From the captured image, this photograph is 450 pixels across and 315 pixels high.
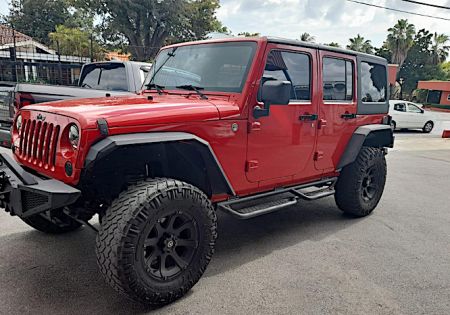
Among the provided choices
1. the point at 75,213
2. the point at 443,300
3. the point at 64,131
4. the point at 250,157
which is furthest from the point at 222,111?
the point at 443,300

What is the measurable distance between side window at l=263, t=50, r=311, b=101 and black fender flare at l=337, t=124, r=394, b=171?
3.17ft

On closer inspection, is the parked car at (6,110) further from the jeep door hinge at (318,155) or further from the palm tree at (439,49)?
the palm tree at (439,49)

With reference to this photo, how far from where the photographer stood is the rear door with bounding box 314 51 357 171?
394 centimetres

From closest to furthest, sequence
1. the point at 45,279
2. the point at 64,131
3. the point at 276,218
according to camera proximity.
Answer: the point at 64,131 → the point at 45,279 → the point at 276,218

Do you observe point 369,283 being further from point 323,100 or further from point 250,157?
point 323,100

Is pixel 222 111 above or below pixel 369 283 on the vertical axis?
above

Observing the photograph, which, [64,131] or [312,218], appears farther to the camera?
[312,218]

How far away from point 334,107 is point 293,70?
0.74 meters

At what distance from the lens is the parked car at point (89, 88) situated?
482cm

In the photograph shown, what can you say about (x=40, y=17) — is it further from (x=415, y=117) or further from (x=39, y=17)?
(x=415, y=117)

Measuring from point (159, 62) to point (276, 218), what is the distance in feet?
7.46

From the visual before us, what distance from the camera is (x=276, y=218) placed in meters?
4.56

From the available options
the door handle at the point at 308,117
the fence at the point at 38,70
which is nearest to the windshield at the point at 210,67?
the door handle at the point at 308,117

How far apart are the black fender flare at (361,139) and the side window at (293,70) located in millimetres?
965
